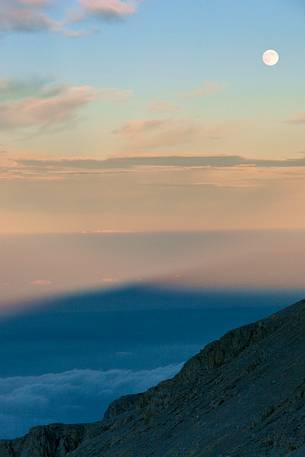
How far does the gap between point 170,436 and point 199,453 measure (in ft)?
39.4

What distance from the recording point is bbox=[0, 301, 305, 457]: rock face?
67625mm

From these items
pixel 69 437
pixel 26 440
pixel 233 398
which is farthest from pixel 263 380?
pixel 26 440

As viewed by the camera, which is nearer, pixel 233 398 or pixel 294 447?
pixel 294 447

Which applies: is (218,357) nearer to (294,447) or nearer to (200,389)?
(200,389)

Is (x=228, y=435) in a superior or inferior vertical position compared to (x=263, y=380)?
inferior

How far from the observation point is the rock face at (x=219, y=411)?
2662 inches

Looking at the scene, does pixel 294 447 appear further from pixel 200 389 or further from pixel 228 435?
pixel 200 389

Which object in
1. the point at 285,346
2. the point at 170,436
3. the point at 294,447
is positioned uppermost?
the point at 285,346

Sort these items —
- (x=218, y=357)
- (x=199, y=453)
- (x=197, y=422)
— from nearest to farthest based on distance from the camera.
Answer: (x=199, y=453)
(x=197, y=422)
(x=218, y=357)

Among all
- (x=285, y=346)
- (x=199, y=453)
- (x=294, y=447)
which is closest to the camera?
(x=294, y=447)

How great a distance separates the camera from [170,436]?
81062mm

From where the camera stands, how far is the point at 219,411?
78.9 metres

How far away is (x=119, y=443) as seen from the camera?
8825 cm

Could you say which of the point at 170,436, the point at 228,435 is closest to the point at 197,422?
the point at 170,436
